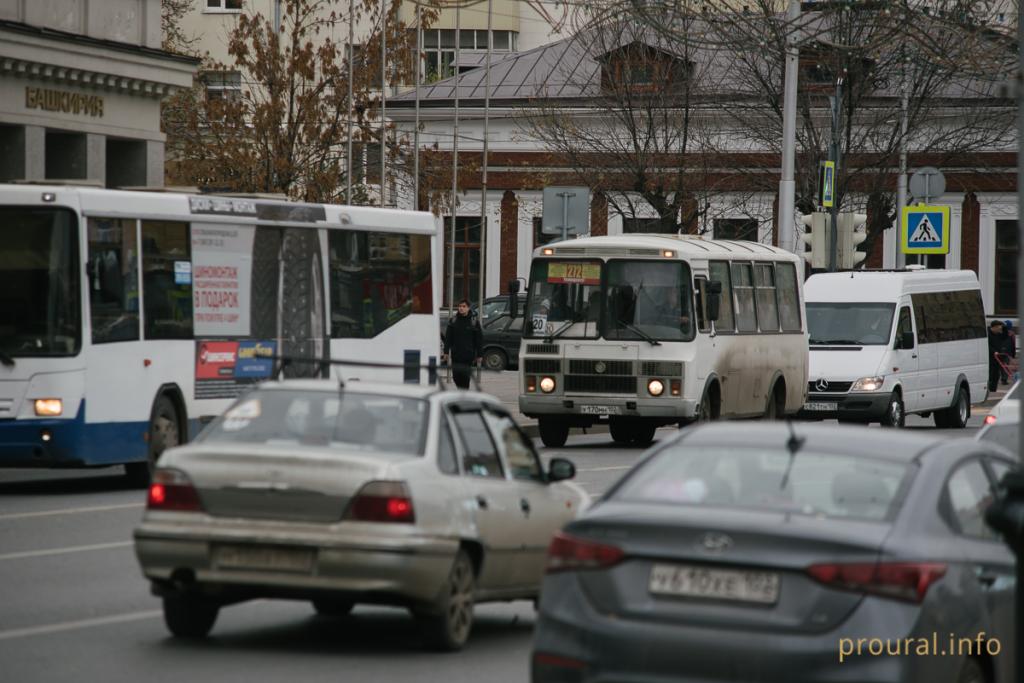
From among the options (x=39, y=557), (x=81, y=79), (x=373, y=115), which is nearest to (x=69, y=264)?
(x=39, y=557)

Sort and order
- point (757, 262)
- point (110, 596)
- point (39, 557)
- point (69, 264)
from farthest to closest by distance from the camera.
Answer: point (757, 262), point (69, 264), point (39, 557), point (110, 596)

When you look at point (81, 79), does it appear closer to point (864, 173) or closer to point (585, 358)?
point (585, 358)

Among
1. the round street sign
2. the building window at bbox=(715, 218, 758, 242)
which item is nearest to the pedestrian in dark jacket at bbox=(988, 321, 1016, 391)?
the round street sign

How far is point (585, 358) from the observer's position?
83.4 ft

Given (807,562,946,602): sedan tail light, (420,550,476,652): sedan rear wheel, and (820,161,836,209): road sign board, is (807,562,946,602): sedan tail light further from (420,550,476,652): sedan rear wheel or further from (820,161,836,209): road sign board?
(820,161,836,209): road sign board

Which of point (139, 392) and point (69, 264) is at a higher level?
point (69, 264)

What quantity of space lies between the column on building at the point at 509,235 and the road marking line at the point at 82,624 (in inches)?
2002

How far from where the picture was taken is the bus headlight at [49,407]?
57.6 ft

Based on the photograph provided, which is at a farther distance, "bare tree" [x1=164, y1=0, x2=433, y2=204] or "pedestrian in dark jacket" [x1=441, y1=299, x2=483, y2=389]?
"bare tree" [x1=164, y1=0, x2=433, y2=204]

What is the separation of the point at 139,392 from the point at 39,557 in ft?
16.9

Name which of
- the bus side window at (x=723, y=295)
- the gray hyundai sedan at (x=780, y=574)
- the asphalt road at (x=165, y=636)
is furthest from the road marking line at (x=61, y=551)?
the bus side window at (x=723, y=295)

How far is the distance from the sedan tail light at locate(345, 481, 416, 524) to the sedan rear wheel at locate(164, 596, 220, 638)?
1.22 meters

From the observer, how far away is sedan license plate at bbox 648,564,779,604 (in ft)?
21.9

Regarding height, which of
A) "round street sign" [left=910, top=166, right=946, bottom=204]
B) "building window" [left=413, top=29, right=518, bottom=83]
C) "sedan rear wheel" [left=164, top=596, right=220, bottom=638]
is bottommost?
"sedan rear wheel" [left=164, top=596, right=220, bottom=638]
